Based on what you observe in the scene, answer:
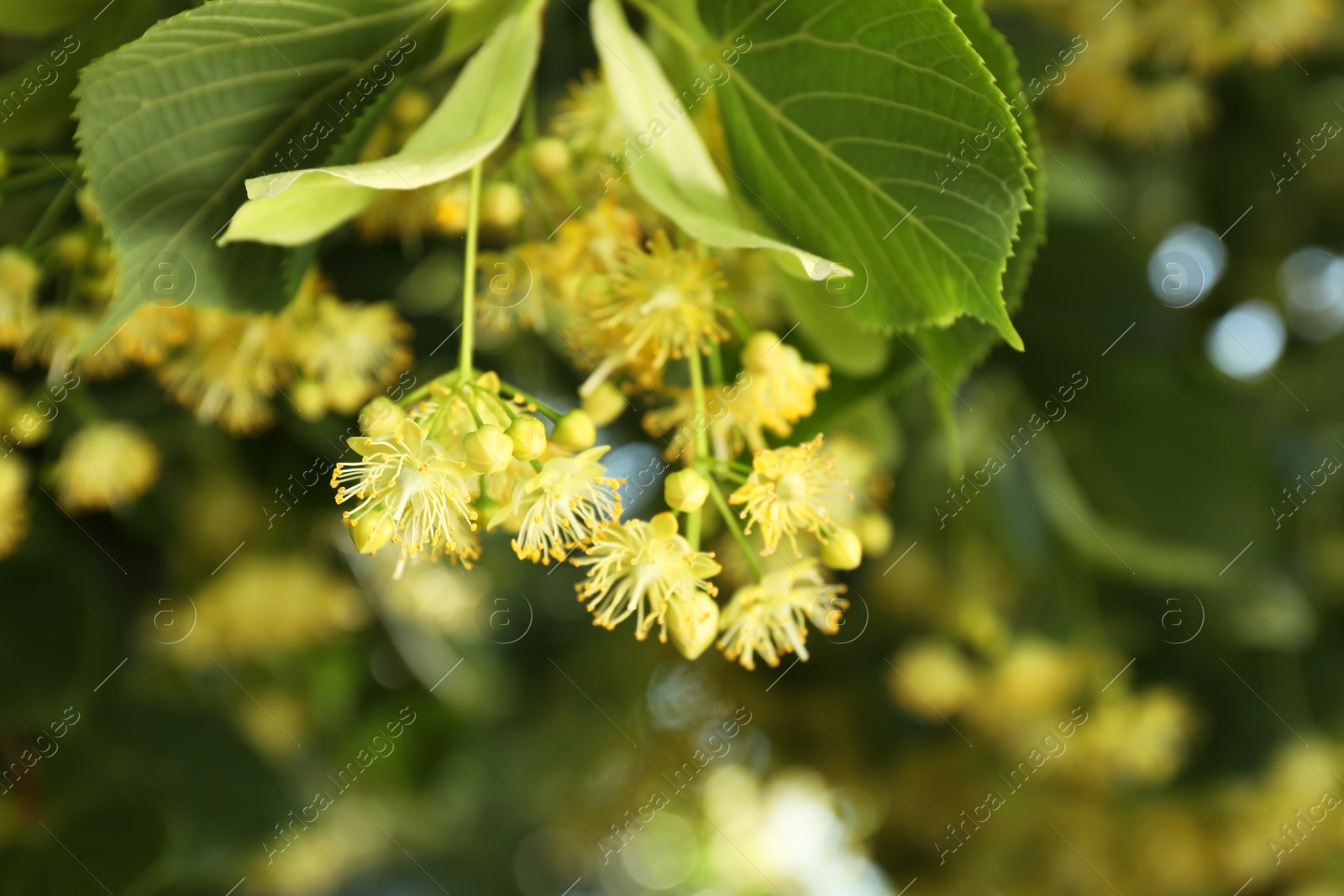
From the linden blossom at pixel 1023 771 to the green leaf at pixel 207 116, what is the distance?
3.59 feet

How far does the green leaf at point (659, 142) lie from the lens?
46 cm

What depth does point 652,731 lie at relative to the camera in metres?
1.66

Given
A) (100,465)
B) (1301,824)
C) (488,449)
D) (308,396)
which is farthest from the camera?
(1301,824)

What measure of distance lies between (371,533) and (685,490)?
0.49ft

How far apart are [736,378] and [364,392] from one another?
298mm

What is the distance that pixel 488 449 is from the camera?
0.38 meters

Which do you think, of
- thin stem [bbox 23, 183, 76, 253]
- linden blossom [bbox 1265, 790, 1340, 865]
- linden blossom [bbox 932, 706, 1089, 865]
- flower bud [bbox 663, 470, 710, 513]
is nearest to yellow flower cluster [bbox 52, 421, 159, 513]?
thin stem [bbox 23, 183, 76, 253]

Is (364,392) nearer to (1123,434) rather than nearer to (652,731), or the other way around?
(1123,434)

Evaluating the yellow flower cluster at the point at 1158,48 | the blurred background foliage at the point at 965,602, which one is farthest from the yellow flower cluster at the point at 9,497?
the yellow flower cluster at the point at 1158,48

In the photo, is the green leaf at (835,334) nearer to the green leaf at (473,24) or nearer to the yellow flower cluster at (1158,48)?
the green leaf at (473,24)

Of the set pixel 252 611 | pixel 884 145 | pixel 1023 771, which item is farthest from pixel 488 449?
pixel 1023 771

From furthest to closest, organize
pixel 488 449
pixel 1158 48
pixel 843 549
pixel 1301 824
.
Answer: pixel 1301 824 → pixel 1158 48 → pixel 843 549 → pixel 488 449

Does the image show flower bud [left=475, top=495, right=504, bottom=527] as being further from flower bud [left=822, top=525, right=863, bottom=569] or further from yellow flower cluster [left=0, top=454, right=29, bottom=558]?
yellow flower cluster [left=0, top=454, right=29, bottom=558]

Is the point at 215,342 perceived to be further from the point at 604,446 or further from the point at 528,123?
the point at 604,446
